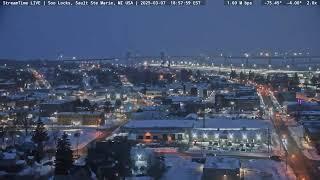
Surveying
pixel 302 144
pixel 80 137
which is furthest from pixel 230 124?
pixel 80 137

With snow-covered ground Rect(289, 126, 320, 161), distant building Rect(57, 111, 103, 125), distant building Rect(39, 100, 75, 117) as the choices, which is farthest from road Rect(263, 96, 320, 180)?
distant building Rect(39, 100, 75, 117)

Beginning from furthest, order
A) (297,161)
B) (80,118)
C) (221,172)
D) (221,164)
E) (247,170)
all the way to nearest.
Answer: (80,118) → (297,161) → (247,170) → (221,164) → (221,172)

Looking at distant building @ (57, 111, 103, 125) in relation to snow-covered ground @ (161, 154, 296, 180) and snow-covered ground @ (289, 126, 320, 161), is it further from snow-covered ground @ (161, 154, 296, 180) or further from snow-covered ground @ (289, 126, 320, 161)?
snow-covered ground @ (161, 154, 296, 180)

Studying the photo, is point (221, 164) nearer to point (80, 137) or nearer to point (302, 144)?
point (302, 144)

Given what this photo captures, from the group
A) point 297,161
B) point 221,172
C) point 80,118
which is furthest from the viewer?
point 80,118

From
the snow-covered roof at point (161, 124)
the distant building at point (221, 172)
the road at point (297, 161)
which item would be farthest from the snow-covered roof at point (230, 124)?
the distant building at point (221, 172)

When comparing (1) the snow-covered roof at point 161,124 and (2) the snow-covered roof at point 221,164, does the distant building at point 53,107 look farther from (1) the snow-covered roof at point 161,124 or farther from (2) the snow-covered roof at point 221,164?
(2) the snow-covered roof at point 221,164

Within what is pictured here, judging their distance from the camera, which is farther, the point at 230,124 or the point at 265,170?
the point at 230,124
